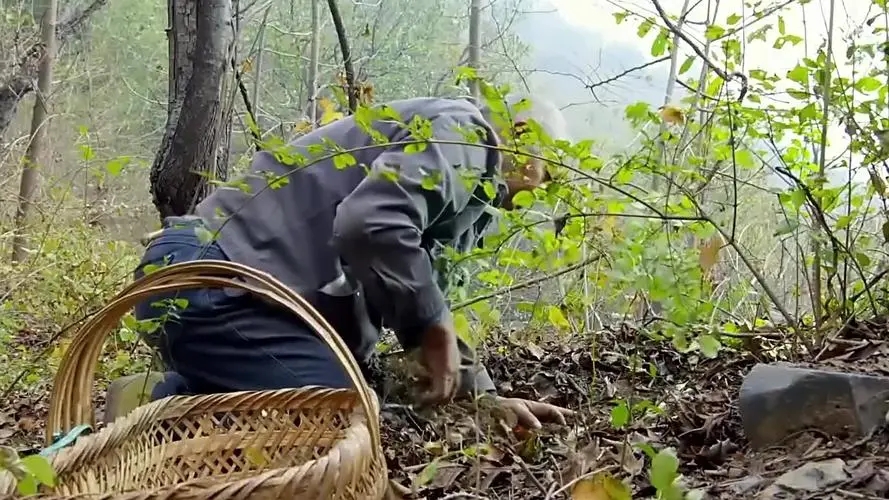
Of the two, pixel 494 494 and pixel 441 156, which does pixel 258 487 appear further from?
pixel 441 156

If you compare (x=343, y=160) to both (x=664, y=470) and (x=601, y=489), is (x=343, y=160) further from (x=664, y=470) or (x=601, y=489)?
(x=664, y=470)

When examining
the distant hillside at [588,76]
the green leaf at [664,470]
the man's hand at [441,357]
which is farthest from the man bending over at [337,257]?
the green leaf at [664,470]

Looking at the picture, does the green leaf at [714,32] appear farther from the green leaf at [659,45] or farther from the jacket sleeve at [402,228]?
the jacket sleeve at [402,228]

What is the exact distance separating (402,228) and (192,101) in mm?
820

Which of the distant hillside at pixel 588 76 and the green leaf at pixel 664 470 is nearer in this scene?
the green leaf at pixel 664 470

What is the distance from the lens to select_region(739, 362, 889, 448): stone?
1139mm

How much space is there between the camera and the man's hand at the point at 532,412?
172cm

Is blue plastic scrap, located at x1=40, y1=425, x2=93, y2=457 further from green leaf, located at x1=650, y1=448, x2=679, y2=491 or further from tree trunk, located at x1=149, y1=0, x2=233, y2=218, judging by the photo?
tree trunk, located at x1=149, y1=0, x2=233, y2=218

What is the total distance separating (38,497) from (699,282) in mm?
1031

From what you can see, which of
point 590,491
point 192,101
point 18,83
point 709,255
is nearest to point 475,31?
point 192,101

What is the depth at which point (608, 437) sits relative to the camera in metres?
1.53

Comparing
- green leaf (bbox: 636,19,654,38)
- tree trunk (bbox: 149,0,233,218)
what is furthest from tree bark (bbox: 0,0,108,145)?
green leaf (bbox: 636,19,654,38)

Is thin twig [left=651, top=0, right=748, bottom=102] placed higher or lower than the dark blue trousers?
higher

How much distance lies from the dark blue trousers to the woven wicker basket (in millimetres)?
321
